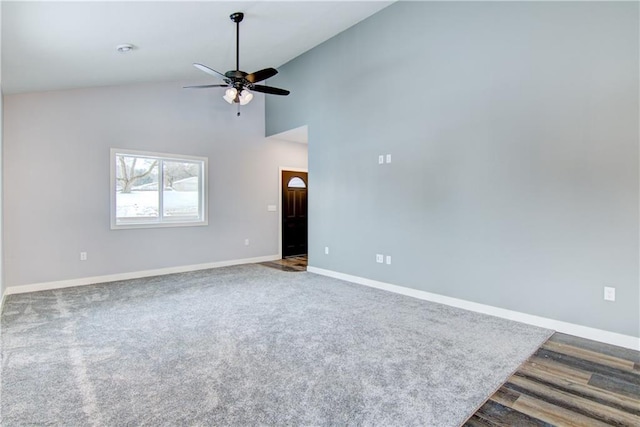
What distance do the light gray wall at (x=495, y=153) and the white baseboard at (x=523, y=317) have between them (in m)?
0.06

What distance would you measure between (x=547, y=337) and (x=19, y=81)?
20.3ft

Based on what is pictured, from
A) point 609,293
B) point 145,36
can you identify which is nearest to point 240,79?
point 145,36

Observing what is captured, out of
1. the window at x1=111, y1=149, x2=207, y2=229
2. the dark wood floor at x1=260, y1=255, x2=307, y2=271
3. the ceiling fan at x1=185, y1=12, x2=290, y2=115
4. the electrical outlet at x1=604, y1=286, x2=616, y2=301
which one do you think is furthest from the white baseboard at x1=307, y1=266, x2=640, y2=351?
the window at x1=111, y1=149, x2=207, y2=229

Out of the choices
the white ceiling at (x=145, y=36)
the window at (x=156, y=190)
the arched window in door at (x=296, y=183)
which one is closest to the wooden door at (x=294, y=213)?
the arched window in door at (x=296, y=183)

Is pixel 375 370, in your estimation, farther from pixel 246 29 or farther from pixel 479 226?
pixel 246 29

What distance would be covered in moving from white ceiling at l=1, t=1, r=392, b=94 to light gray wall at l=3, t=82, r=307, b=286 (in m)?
0.38

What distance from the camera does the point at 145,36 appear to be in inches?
138

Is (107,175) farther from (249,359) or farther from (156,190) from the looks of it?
(249,359)

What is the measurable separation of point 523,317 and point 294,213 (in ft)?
16.8

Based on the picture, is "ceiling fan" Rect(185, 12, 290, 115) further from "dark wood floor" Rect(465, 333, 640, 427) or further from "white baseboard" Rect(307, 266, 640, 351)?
"dark wood floor" Rect(465, 333, 640, 427)

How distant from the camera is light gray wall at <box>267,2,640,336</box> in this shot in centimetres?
288

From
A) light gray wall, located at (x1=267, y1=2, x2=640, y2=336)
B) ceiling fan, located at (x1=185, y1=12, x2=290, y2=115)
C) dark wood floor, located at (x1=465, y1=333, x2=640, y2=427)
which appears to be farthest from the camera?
ceiling fan, located at (x1=185, y1=12, x2=290, y2=115)

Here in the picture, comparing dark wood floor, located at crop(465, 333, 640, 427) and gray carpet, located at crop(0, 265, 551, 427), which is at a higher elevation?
gray carpet, located at crop(0, 265, 551, 427)

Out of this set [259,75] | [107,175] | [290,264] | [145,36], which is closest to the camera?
[145,36]
